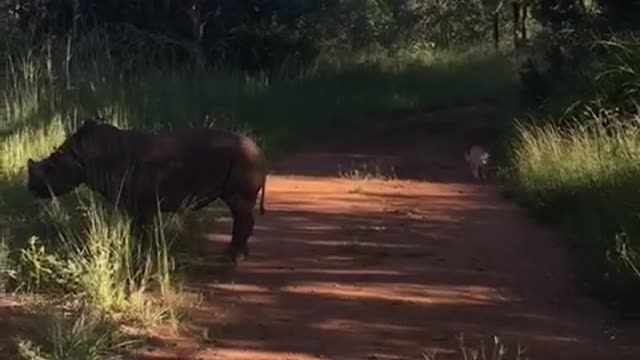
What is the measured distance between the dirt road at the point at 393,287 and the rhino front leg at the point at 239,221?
0.13 metres

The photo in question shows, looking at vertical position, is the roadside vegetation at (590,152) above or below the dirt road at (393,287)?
above

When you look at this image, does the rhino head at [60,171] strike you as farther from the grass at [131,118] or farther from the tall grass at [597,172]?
the tall grass at [597,172]

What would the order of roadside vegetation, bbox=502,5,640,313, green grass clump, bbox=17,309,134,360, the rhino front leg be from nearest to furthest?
green grass clump, bbox=17,309,134,360
roadside vegetation, bbox=502,5,640,313
the rhino front leg

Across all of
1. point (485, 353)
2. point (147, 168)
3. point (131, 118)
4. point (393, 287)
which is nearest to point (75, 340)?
point (485, 353)

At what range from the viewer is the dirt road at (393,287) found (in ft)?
19.7

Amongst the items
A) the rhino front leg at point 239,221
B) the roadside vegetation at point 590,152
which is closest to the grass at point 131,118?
the rhino front leg at point 239,221

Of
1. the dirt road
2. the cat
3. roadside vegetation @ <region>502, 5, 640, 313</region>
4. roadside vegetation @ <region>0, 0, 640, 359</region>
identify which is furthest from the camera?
the cat

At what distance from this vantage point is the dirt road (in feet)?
19.7

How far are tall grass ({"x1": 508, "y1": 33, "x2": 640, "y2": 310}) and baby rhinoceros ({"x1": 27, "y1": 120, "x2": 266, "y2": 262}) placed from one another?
2373 millimetres

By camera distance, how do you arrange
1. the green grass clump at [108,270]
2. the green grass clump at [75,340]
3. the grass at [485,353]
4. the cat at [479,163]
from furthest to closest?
the cat at [479,163], the green grass clump at [108,270], the grass at [485,353], the green grass clump at [75,340]

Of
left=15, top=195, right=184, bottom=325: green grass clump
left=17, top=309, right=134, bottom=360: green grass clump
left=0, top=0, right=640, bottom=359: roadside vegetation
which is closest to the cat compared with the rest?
left=0, top=0, right=640, bottom=359: roadside vegetation

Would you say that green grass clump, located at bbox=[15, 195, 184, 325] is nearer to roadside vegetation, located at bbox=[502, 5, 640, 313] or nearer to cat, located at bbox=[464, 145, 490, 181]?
roadside vegetation, located at bbox=[502, 5, 640, 313]

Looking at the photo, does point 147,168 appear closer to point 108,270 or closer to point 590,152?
point 108,270

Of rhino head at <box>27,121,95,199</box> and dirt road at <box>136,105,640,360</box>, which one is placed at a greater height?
rhino head at <box>27,121,95,199</box>
